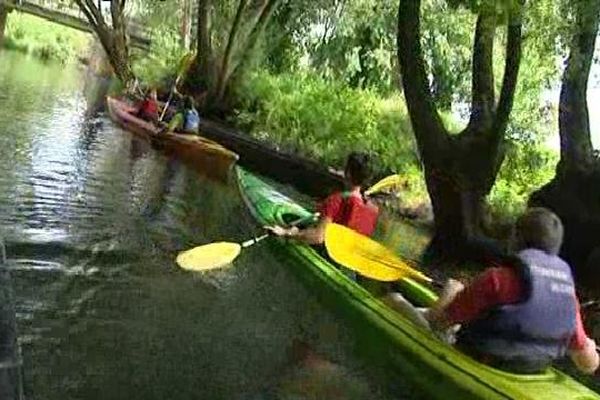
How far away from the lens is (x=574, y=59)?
11477mm

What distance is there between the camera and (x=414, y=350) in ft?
19.0

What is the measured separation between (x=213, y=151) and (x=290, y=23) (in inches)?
421

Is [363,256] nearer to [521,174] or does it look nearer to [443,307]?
[443,307]

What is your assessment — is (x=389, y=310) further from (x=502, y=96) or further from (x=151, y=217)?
(x=502, y=96)

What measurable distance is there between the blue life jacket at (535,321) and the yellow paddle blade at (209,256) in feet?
10.1

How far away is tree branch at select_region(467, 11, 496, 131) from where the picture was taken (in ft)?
39.1

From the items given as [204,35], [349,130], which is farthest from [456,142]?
[204,35]

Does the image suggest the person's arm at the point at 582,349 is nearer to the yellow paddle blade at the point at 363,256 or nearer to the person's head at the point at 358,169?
the yellow paddle blade at the point at 363,256

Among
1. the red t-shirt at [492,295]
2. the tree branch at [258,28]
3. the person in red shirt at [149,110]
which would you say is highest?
the tree branch at [258,28]

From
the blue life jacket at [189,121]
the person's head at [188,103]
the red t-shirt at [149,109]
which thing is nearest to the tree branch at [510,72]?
the blue life jacket at [189,121]

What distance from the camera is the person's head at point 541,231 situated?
16.0ft

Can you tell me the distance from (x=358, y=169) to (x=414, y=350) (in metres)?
1.95

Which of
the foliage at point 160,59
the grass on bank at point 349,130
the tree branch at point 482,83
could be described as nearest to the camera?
the tree branch at point 482,83

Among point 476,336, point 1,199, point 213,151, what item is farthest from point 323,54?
point 476,336
